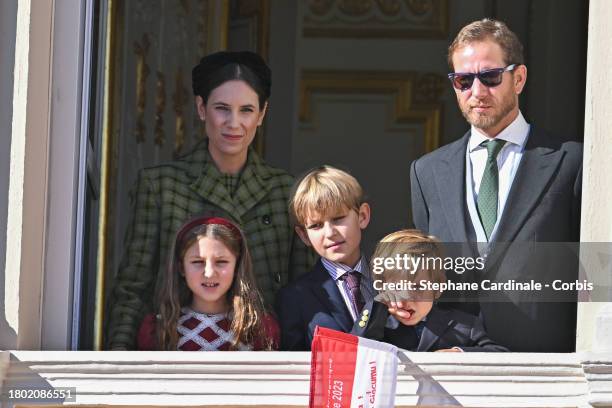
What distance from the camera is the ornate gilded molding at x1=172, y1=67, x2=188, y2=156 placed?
702 cm

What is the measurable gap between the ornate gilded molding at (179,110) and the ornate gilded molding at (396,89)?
2.34 ft

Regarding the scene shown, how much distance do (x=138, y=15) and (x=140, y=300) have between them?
5.39ft

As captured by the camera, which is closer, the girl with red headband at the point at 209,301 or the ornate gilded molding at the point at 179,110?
the girl with red headband at the point at 209,301

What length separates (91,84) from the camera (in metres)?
5.21

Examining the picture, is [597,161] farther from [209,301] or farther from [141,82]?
[141,82]

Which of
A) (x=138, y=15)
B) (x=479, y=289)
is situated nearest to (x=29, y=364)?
(x=479, y=289)

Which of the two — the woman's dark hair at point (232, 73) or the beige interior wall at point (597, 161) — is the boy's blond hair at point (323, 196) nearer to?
the woman's dark hair at point (232, 73)

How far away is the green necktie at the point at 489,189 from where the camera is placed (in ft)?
16.5

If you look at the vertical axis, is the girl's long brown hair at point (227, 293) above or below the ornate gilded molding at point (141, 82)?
below

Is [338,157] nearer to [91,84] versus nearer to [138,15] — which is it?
[138,15]

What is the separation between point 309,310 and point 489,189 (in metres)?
0.54

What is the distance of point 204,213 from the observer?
5195mm

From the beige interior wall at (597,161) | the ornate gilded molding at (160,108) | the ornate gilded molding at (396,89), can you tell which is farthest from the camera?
the ornate gilded molding at (396,89)

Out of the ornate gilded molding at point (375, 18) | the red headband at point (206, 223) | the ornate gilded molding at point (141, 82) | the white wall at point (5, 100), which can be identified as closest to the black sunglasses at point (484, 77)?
the red headband at point (206, 223)
